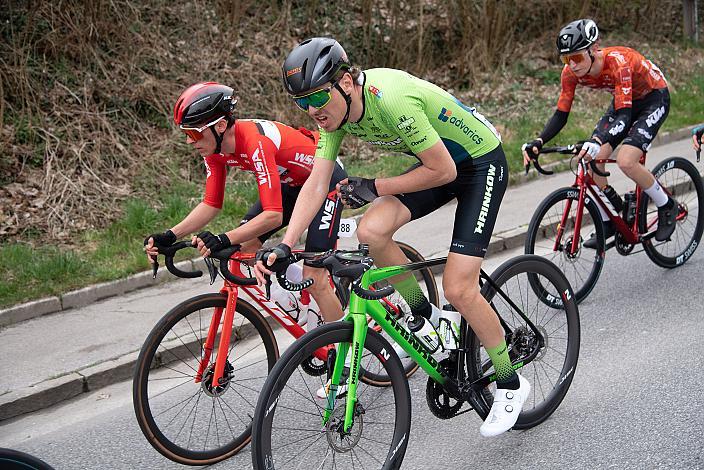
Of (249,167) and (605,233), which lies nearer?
(249,167)

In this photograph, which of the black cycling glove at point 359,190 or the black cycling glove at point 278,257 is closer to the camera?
the black cycling glove at point 278,257

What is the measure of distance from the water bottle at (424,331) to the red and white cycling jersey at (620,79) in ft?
10.1

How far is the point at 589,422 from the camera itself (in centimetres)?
470

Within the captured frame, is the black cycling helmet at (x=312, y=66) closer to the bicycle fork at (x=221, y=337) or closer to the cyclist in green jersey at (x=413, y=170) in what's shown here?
the cyclist in green jersey at (x=413, y=170)

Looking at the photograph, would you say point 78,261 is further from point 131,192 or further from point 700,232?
point 700,232

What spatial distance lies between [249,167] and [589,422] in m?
2.41

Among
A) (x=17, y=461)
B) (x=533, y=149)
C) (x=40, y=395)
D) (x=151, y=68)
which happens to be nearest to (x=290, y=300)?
(x=40, y=395)

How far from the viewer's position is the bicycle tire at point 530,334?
4441 mm

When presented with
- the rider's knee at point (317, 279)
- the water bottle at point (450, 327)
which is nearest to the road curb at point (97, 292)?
the rider's knee at point (317, 279)

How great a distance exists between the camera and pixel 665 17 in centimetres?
1698

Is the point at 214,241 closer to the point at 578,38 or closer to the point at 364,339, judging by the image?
the point at 364,339

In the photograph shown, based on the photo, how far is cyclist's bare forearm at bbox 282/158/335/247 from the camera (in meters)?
4.21

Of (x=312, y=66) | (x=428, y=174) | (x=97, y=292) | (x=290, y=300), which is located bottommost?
(x=97, y=292)

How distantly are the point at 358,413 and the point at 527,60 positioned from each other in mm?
11922
